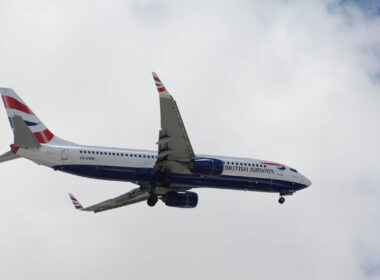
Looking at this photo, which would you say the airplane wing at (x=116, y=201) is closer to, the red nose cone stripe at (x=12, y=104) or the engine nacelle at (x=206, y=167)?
the engine nacelle at (x=206, y=167)

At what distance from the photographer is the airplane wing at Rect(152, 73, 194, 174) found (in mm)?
59122

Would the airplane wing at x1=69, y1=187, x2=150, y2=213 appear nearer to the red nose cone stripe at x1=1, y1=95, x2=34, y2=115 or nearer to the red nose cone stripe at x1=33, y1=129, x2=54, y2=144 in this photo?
the red nose cone stripe at x1=33, y1=129, x2=54, y2=144

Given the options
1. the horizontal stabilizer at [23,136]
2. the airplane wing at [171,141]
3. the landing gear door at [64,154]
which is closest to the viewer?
the airplane wing at [171,141]

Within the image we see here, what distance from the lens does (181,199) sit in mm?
71875

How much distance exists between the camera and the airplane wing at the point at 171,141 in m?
59.1

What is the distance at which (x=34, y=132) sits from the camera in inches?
2505

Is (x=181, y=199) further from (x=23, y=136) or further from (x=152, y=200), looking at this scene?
(x=23, y=136)

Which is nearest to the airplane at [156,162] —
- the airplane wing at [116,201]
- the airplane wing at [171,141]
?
the airplane wing at [171,141]

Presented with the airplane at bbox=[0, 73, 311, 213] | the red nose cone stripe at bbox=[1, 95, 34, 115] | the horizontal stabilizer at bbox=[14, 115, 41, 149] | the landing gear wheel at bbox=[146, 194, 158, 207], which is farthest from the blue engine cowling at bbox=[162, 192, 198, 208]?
the red nose cone stripe at bbox=[1, 95, 34, 115]

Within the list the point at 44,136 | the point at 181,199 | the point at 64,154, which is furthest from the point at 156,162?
the point at 44,136

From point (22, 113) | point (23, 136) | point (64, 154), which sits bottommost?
point (64, 154)

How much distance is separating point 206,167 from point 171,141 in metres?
3.50

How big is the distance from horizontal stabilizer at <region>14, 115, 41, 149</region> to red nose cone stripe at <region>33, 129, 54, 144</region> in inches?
63.1

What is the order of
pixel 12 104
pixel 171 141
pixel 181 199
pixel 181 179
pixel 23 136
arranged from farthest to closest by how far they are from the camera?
pixel 181 199, pixel 181 179, pixel 12 104, pixel 171 141, pixel 23 136
